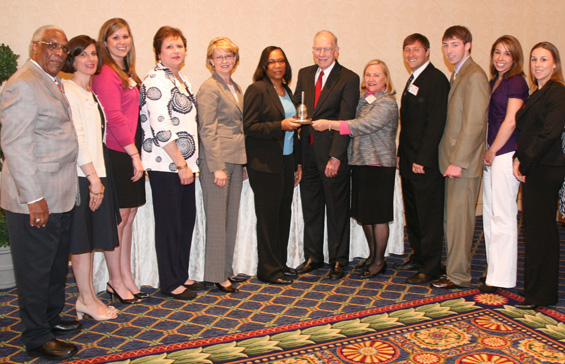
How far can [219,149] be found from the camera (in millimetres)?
3660

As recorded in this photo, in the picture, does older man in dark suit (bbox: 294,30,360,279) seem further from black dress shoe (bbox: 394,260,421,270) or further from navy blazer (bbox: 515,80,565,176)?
navy blazer (bbox: 515,80,565,176)

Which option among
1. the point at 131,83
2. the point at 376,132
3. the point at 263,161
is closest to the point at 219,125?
the point at 263,161

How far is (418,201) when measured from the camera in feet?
13.1

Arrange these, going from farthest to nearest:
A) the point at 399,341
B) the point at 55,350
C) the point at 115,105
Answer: the point at 115,105, the point at 399,341, the point at 55,350

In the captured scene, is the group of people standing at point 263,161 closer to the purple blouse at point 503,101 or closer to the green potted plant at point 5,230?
the purple blouse at point 503,101

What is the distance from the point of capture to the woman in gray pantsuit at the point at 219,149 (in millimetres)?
3646

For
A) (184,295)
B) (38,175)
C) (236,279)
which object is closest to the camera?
(38,175)

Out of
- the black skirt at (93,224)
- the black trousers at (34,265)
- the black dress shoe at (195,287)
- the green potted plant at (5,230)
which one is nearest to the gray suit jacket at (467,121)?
the black dress shoe at (195,287)

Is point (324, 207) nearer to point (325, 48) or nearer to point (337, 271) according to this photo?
point (337, 271)

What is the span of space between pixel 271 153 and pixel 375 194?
87 cm

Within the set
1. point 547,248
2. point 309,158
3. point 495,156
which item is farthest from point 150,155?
point 547,248

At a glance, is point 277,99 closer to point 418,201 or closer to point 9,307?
point 418,201

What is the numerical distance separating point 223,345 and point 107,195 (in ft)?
3.73

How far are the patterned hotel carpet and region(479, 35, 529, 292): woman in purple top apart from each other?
8.9 inches
